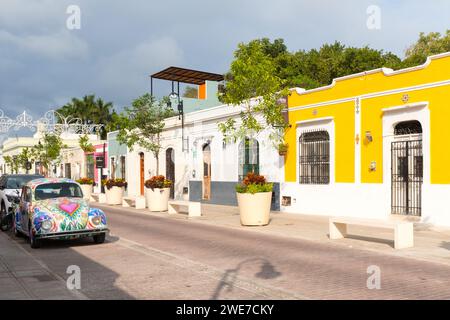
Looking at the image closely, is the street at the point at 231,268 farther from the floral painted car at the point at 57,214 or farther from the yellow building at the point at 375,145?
the yellow building at the point at 375,145

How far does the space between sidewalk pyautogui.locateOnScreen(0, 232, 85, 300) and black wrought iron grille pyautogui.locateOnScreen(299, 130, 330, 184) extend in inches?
457

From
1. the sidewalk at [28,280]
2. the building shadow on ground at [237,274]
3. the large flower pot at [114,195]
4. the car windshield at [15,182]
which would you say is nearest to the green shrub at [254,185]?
the building shadow on ground at [237,274]

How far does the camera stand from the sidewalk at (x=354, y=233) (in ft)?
33.9

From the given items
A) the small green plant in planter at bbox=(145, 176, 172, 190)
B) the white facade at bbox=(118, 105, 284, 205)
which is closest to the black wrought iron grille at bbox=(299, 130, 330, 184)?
the white facade at bbox=(118, 105, 284, 205)

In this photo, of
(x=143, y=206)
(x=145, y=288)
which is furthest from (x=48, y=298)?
(x=143, y=206)

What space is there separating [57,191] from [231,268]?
580 cm

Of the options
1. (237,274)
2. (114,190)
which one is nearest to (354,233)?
(237,274)

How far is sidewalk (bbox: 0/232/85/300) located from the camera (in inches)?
267

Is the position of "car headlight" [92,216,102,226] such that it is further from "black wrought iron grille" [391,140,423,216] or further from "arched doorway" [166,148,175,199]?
"arched doorway" [166,148,175,199]

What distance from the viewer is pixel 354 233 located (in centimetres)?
1344

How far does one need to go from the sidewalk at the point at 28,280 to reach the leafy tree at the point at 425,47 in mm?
32884

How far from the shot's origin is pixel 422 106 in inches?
585
